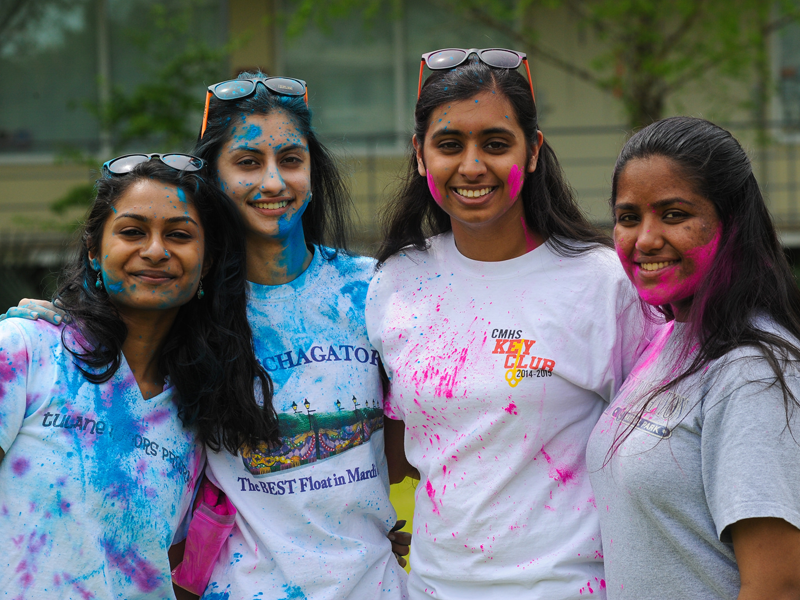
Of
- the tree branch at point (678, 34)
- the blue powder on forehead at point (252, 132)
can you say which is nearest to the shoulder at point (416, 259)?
the blue powder on forehead at point (252, 132)

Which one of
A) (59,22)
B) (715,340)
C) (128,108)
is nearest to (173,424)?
(715,340)

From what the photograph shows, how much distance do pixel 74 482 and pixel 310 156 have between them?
4.28ft

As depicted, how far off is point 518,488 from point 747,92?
8.33m

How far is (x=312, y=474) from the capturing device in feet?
7.92

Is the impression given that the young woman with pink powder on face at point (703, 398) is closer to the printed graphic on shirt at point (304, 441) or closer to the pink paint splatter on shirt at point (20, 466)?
the printed graphic on shirt at point (304, 441)

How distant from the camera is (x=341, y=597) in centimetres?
236

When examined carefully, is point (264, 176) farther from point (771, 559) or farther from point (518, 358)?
point (771, 559)

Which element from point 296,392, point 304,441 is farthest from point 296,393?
point 304,441

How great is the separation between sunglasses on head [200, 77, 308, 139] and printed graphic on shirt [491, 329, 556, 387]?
41.7 inches

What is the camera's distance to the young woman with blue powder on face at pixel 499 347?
2.17 metres

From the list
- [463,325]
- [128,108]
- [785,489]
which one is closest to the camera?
[785,489]

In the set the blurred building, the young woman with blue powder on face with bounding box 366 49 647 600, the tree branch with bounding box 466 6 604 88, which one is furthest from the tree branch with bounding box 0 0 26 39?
the young woman with blue powder on face with bounding box 366 49 647 600

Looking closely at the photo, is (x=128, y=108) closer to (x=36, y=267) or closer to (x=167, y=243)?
(x=36, y=267)

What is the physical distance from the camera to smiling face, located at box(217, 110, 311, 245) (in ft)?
8.38
